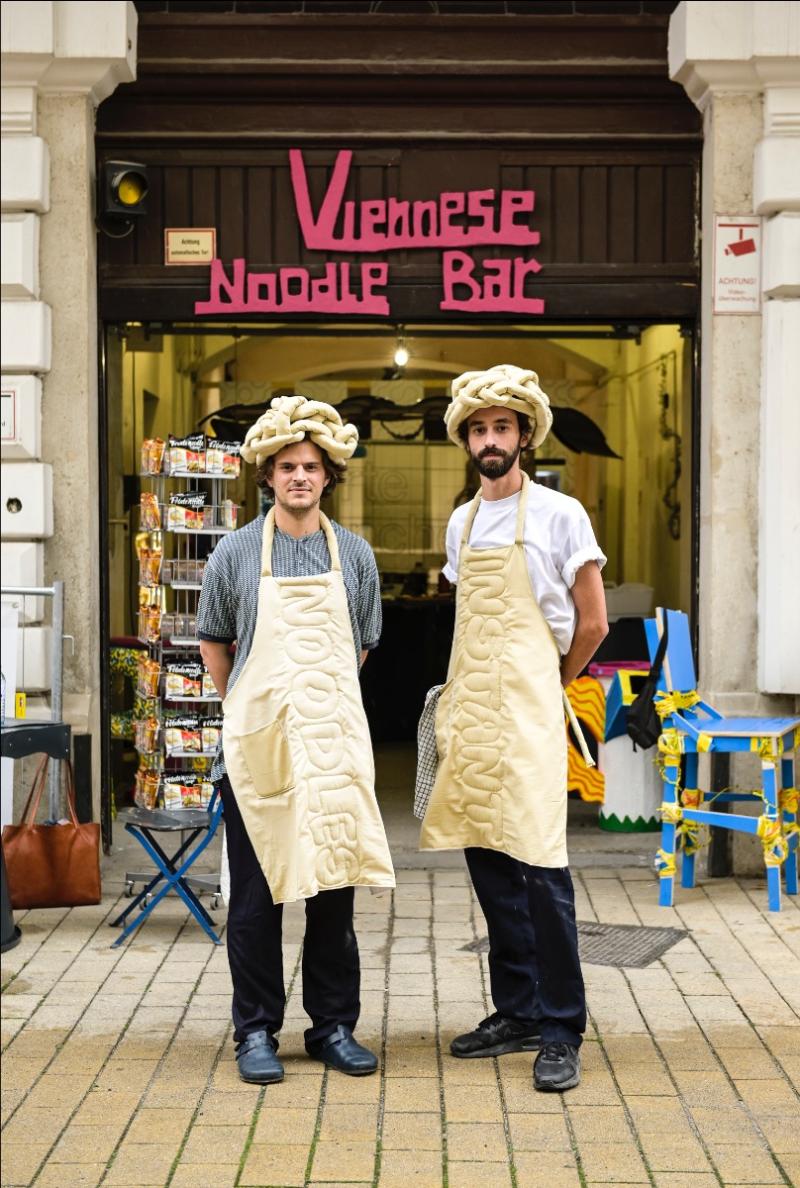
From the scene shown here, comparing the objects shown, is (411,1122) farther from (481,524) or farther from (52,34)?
(52,34)

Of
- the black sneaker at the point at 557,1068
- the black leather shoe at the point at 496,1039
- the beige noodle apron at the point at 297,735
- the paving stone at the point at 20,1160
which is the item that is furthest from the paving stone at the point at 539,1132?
the paving stone at the point at 20,1160

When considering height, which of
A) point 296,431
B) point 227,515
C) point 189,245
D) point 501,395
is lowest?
point 227,515

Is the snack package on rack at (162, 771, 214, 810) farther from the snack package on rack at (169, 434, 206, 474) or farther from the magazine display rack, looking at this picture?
the snack package on rack at (169, 434, 206, 474)

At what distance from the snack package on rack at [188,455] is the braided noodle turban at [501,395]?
3.23 m

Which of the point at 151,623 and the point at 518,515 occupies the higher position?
the point at 518,515

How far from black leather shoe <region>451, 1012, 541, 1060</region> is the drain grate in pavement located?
99cm

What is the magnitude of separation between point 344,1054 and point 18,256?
4.02 metres

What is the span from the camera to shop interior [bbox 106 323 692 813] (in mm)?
7945

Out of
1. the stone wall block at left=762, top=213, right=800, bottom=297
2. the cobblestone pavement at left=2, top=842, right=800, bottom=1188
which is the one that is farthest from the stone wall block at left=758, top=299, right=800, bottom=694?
the cobblestone pavement at left=2, top=842, right=800, bottom=1188

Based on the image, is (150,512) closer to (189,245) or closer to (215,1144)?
(189,245)

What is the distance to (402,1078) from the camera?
4.61 m

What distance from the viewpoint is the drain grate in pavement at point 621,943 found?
5852mm

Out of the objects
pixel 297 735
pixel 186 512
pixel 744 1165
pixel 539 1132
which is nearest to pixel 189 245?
pixel 186 512

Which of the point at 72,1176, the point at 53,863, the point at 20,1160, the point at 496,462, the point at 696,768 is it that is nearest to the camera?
the point at 72,1176
